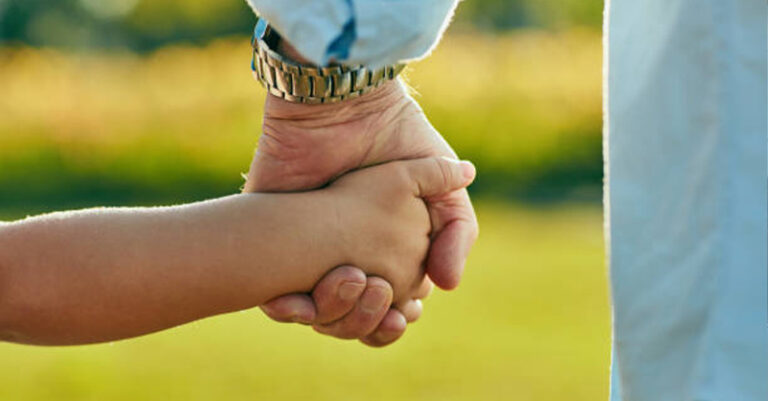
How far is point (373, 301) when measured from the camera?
2.12 metres

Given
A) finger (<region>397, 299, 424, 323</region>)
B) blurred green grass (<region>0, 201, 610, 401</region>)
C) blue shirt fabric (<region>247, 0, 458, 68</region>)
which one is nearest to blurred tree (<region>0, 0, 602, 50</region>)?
blurred green grass (<region>0, 201, 610, 401</region>)

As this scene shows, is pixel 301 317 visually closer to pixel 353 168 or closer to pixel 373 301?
pixel 373 301

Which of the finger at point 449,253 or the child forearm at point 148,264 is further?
the finger at point 449,253

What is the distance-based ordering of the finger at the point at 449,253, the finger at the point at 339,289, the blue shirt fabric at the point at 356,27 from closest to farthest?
the blue shirt fabric at the point at 356,27
the finger at the point at 339,289
the finger at the point at 449,253

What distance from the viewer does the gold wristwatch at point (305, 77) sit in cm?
190

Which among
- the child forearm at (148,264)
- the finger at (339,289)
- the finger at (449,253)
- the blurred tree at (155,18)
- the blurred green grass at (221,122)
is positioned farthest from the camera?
the blurred tree at (155,18)

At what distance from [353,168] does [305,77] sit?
310mm

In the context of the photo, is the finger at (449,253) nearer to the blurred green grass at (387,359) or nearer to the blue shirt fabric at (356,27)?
the blue shirt fabric at (356,27)

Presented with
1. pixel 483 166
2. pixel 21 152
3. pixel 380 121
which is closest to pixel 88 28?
pixel 21 152

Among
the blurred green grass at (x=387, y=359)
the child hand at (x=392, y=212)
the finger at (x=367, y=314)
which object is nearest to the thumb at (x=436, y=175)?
the child hand at (x=392, y=212)

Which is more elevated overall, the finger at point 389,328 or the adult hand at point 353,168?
the adult hand at point 353,168

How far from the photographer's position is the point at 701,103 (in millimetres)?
1416

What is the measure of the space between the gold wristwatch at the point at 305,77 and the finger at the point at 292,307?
0.36 meters

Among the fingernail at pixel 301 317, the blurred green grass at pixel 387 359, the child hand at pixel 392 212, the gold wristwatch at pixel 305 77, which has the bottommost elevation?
the blurred green grass at pixel 387 359
